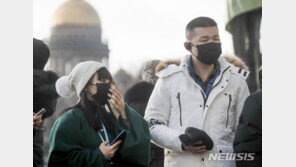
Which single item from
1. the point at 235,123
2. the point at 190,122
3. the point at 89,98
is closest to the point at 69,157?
the point at 89,98

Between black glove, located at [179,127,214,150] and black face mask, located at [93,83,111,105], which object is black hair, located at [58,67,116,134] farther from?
black glove, located at [179,127,214,150]

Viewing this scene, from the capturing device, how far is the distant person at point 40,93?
161 inches

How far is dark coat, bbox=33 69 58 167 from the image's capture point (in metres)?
4.11

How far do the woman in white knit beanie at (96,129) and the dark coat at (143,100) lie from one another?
0.50 m

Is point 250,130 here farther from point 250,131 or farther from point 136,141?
point 136,141

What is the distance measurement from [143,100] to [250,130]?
41.4 inches

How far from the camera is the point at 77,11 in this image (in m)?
4.59

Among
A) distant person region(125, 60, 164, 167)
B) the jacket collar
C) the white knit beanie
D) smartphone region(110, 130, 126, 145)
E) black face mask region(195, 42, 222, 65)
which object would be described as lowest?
smartphone region(110, 130, 126, 145)

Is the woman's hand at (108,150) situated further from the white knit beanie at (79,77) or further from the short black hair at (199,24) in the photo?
the short black hair at (199,24)

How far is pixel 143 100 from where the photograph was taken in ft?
14.1

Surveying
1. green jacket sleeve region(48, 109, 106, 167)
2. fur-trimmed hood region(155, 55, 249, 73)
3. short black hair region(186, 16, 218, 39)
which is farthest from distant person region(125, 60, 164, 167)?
green jacket sleeve region(48, 109, 106, 167)
